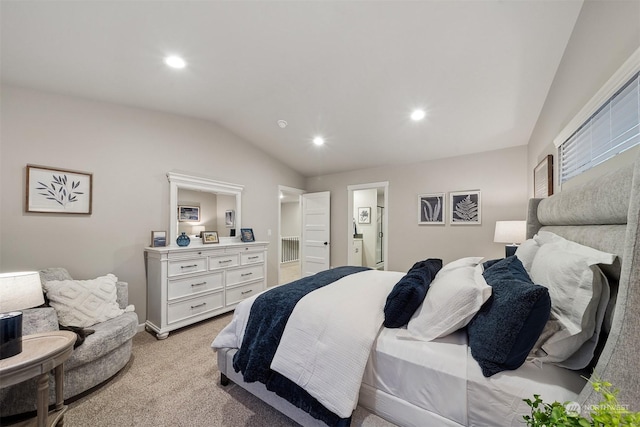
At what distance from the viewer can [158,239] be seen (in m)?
2.91

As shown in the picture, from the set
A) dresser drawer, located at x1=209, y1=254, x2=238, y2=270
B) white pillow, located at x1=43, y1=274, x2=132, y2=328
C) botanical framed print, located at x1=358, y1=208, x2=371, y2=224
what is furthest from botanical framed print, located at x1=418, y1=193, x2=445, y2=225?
white pillow, located at x1=43, y1=274, x2=132, y2=328

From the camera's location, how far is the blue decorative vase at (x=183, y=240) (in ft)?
9.97

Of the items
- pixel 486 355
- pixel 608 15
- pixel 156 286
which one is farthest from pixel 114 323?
pixel 608 15

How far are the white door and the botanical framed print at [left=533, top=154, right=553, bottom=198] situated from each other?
126 inches

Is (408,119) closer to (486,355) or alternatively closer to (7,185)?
(486,355)

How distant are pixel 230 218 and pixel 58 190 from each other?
6.17 ft

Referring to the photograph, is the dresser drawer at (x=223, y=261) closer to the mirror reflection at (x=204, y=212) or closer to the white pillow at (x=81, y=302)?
the mirror reflection at (x=204, y=212)

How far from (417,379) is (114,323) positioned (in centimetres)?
240

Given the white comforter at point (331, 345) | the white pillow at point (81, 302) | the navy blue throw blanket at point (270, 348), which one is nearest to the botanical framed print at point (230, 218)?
the white pillow at point (81, 302)

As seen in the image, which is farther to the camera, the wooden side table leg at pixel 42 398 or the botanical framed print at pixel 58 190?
the botanical framed print at pixel 58 190

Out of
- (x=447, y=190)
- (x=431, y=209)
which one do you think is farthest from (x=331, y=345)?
(x=447, y=190)

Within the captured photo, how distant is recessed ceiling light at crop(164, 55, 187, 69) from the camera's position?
2.12m

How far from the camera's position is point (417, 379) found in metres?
1.13

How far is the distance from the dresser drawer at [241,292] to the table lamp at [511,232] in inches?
132
